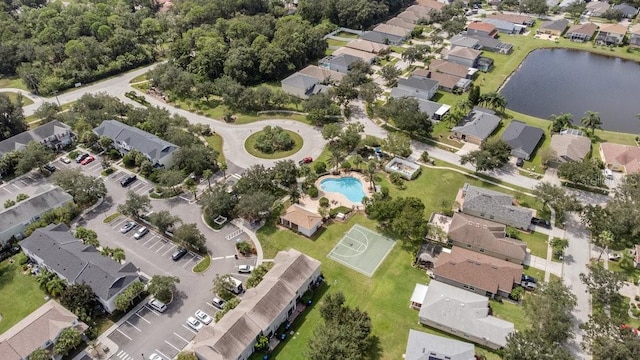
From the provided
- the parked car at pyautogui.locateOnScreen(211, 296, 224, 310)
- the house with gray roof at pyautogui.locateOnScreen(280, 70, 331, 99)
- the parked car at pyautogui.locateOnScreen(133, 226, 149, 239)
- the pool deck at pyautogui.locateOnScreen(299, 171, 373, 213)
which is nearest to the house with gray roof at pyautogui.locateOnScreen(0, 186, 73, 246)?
the parked car at pyautogui.locateOnScreen(133, 226, 149, 239)

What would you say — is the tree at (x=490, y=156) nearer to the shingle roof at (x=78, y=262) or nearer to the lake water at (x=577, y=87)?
the lake water at (x=577, y=87)

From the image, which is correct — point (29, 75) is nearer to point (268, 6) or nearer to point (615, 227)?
point (268, 6)

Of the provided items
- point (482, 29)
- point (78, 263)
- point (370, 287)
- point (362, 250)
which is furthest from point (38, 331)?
point (482, 29)

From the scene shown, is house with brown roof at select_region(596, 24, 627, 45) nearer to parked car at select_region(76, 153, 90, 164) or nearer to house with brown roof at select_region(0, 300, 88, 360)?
parked car at select_region(76, 153, 90, 164)

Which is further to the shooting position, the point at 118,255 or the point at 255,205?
the point at 255,205

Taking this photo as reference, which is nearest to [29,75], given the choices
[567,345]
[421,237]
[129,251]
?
[129,251]

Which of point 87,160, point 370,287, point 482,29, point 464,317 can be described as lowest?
point 370,287

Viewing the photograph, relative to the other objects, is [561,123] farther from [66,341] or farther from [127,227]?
[66,341]
